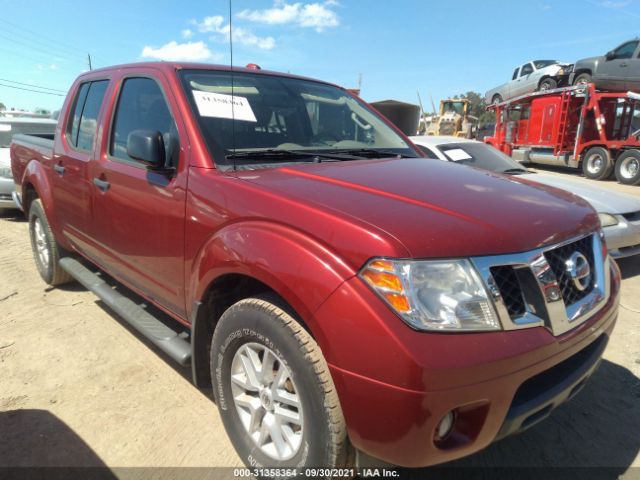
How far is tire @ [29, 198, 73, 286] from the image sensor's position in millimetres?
4195

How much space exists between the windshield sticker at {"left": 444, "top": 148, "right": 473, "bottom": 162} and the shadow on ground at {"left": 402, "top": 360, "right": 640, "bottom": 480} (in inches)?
141

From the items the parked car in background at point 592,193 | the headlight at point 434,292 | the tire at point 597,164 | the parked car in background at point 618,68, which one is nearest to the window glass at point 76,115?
the parked car in background at point 592,193

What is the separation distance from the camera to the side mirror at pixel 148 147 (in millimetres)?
2326

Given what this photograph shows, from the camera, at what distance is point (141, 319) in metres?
2.84

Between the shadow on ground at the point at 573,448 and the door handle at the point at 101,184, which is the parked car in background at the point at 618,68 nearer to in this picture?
the shadow on ground at the point at 573,448

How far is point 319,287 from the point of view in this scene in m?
1.60

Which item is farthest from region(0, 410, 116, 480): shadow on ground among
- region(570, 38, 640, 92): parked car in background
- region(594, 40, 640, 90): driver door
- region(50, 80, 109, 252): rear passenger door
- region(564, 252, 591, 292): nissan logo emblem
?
region(594, 40, 640, 90): driver door

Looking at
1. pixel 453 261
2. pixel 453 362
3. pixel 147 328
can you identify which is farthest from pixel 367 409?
pixel 147 328

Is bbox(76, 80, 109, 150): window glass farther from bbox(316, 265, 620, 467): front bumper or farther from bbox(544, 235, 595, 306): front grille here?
bbox(544, 235, 595, 306): front grille

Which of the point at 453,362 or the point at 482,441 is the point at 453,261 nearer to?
the point at 453,362

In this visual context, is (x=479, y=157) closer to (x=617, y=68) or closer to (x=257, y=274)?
(x=257, y=274)

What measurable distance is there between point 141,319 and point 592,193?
5.17m

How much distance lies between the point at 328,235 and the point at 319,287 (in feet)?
0.62

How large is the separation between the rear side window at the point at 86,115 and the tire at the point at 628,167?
13.7 m
